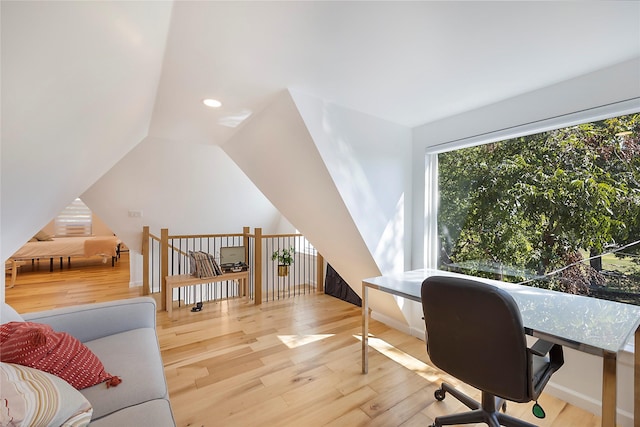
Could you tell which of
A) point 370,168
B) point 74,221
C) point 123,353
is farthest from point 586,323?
point 74,221

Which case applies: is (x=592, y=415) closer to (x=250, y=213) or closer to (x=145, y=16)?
(x=145, y=16)

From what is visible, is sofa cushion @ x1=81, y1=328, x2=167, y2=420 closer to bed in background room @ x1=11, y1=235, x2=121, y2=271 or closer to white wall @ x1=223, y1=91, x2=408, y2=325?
white wall @ x1=223, y1=91, x2=408, y2=325

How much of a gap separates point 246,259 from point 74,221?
22.2ft

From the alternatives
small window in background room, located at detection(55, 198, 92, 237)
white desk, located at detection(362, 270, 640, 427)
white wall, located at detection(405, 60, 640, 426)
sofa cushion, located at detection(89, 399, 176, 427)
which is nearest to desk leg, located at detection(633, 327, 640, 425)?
white desk, located at detection(362, 270, 640, 427)

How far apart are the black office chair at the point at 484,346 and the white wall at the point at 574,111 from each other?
0.65 m

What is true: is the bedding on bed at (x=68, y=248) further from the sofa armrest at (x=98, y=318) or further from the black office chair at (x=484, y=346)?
the black office chair at (x=484, y=346)

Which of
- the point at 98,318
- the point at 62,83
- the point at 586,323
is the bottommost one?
the point at 98,318

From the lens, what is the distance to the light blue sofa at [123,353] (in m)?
1.03

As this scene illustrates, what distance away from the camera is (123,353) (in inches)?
57.2

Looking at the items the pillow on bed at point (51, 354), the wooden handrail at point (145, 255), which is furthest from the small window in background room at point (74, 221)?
the pillow on bed at point (51, 354)

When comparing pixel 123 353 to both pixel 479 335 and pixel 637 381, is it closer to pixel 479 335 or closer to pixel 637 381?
pixel 479 335

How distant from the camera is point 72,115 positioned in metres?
1.30

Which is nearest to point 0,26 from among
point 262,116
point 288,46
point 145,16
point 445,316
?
point 145,16

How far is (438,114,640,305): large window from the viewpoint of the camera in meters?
1.67
